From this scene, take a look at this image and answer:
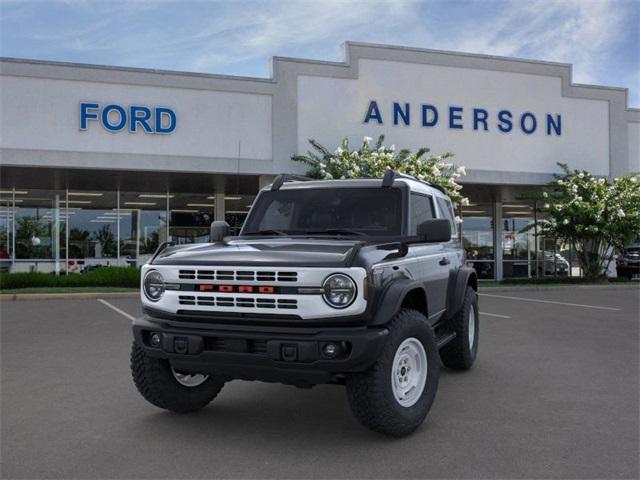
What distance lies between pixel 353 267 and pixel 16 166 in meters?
16.3

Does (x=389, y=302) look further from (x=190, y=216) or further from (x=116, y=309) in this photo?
(x=190, y=216)

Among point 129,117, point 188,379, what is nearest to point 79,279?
point 129,117

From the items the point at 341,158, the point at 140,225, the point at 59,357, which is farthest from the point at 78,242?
the point at 59,357

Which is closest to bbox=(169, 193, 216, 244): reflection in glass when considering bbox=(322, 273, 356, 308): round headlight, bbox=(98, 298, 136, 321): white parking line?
bbox=(98, 298, 136, 321): white parking line

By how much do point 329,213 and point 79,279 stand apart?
48.3 ft

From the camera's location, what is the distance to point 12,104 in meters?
17.4

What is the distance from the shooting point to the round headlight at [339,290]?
4.12m

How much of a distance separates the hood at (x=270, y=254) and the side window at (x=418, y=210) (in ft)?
3.51

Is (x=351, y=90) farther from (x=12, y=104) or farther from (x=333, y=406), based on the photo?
(x=333, y=406)

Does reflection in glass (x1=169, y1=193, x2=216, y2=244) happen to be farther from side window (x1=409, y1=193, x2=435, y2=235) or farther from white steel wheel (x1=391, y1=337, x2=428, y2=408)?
white steel wheel (x1=391, y1=337, x2=428, y2=408)

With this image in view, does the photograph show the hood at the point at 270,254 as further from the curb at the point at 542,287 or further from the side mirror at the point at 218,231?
the curb at the point at 542,287

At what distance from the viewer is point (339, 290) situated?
4133mm

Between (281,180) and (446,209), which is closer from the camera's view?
(281,180)

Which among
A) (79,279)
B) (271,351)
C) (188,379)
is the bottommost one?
(188,379)
